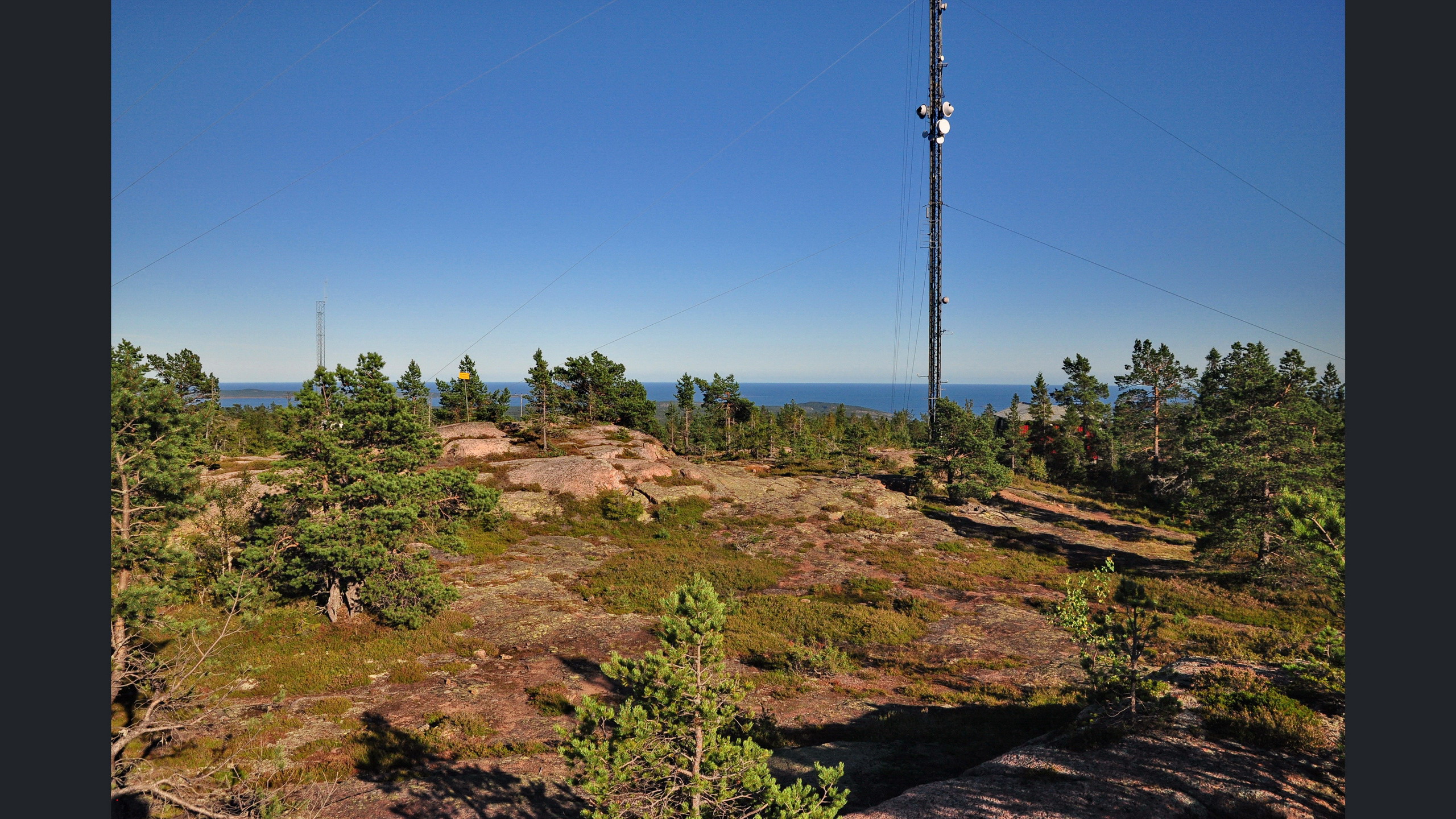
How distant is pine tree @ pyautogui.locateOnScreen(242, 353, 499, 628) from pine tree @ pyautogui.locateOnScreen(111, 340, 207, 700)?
5.44 m

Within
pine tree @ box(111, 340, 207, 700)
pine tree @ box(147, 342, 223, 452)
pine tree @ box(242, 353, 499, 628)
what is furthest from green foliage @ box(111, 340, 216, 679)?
pine tree @ box(147, 342, 223, 452)

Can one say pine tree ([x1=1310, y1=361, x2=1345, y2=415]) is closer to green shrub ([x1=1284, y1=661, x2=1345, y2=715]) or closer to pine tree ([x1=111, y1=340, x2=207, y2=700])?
green shrub ([x1=1284, y1=661, x2=1345, y2=715])

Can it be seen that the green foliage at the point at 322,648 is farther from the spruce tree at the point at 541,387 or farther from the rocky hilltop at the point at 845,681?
the spruce tree at the point at 541,387

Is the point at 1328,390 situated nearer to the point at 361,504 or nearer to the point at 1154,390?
the point at 1154,390

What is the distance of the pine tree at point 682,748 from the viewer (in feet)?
20.2

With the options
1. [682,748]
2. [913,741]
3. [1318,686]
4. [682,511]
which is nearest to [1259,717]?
[1318,686]

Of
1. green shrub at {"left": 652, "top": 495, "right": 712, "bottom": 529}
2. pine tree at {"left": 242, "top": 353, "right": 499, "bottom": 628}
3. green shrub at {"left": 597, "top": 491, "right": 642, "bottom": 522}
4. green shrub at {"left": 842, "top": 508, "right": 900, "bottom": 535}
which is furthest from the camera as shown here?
green shrub at {"left": 652, "top": 495, "right": 712, "bottom": 529}

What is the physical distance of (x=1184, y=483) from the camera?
43781 millimetres

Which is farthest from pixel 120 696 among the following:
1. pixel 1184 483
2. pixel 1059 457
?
pixel 1059 457

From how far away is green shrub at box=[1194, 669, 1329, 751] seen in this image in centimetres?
961

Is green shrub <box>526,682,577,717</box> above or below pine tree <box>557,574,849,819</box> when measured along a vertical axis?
below

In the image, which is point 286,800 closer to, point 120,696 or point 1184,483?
point 120,696

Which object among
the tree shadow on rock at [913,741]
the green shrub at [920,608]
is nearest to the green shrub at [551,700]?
the tree shadow on rock at [913,741]

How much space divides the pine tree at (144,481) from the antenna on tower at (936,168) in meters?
31.8
